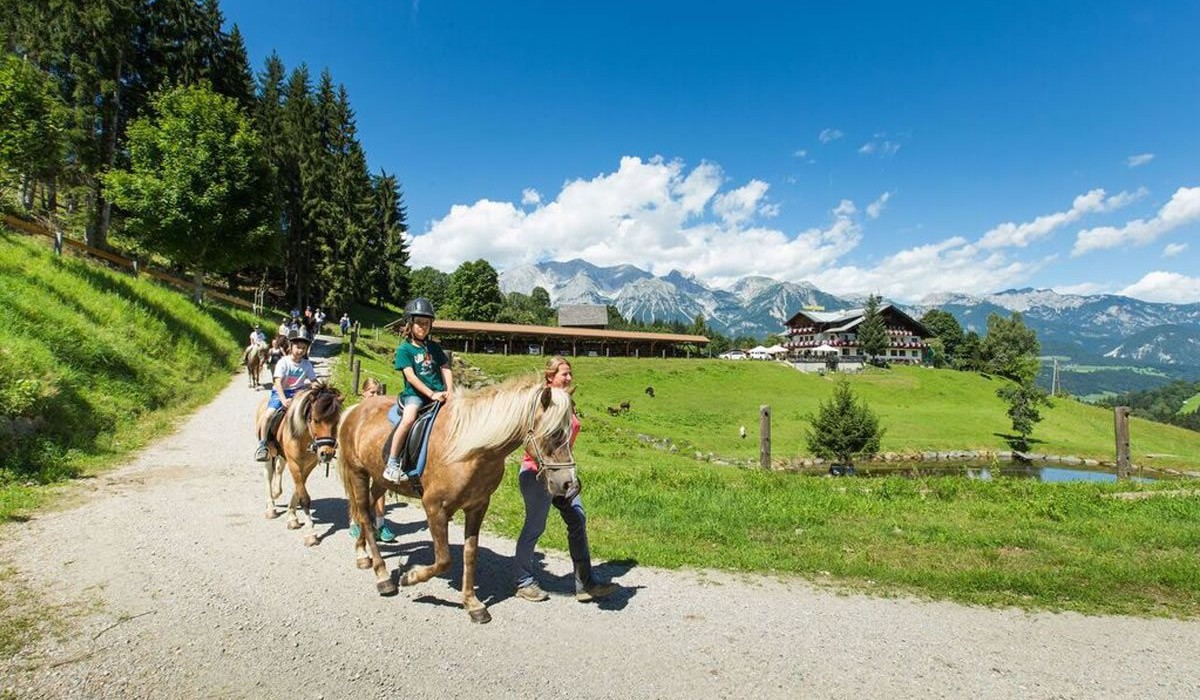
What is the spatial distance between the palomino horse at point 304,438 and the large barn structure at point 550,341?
43.4 metres

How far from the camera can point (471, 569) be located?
5766 millimetres

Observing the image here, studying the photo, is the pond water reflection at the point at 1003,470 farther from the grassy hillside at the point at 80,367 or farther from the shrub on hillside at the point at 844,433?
the grassy hillside at the point at 80,367

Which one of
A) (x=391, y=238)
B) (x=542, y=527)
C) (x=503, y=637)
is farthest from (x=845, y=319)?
(x=503, y=637)

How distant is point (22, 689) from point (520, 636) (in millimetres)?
3698

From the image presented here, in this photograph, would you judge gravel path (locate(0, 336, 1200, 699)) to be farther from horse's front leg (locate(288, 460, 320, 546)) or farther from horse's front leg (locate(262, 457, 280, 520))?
horse's front leg (locate(262, 457, 280, 520))

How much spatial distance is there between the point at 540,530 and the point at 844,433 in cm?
2757

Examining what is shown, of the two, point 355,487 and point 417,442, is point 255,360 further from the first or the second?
point 417,442

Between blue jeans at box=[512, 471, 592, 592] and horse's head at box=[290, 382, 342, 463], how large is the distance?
2.94 metres

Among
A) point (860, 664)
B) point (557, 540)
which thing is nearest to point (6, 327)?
point (557, 540)

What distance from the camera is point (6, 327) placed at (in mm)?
12109

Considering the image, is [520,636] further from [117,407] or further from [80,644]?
[117,407]

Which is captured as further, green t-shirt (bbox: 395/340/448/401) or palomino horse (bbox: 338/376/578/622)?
green t-shirt (bbox: 395/340/448/401)

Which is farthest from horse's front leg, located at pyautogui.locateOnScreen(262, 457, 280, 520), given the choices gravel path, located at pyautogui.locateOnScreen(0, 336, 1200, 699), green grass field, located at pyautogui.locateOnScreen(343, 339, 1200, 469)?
green grass field, located at pyautogui.locateOnScreen(343, 339, 1200, 469)

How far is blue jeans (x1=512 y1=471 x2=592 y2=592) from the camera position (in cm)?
604
